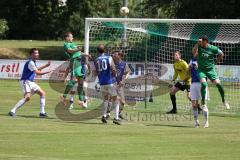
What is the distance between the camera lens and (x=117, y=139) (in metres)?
16.5

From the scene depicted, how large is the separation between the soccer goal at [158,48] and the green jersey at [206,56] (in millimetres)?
4822

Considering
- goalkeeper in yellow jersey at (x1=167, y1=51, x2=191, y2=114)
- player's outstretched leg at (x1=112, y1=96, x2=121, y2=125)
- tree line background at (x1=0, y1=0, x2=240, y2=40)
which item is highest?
tree line background at (x1=0, y1=0, x2=240, y2=40)

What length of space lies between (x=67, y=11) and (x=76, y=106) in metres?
52.0

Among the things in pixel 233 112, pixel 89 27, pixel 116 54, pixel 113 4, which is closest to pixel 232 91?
pixel 233 112

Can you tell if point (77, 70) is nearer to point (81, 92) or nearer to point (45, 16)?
point (81, 92)

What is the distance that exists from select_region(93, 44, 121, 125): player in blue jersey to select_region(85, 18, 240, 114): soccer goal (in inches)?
196

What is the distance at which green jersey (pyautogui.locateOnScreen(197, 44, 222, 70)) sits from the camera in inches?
798

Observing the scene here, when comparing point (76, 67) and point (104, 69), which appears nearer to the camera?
point (104, 69)

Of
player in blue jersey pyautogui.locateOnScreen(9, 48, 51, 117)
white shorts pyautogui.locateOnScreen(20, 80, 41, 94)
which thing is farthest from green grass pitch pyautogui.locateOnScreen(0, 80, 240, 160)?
white shorts pyautogui.locateOnScreen(20, 80, 41, 94)

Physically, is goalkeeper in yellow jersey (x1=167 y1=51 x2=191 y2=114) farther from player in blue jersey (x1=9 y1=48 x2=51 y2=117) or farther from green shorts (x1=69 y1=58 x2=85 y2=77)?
player in blue jersey (x1=9 y1=48 x2=51 y2=117)

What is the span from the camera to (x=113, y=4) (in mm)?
93562

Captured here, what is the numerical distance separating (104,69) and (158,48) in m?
10.2

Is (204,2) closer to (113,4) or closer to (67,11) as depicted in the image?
(67,11)

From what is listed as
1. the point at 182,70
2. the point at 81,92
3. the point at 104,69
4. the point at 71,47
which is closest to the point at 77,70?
the point at 81,92
